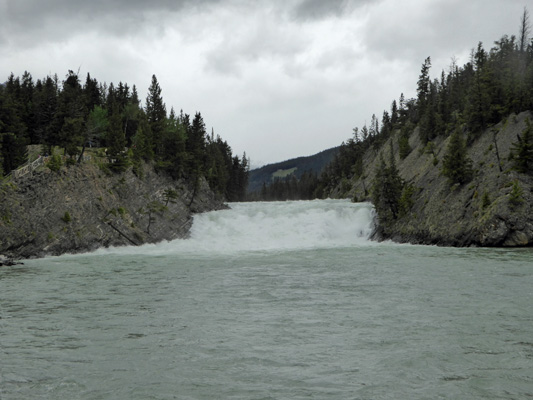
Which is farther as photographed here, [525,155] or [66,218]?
[525,155]

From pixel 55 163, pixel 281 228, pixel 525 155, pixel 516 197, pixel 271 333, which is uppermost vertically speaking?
pixel 55 163

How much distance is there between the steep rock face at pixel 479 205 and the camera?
127 ft

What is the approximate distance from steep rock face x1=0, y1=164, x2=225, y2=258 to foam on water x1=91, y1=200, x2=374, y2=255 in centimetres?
313

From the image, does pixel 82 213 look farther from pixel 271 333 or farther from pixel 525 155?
pixel 525 155

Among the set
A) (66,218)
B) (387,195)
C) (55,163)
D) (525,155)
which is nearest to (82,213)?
(66,218)

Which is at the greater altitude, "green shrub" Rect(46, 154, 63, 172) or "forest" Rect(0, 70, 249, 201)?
"forest" Rect(0, 70, 249, 201)

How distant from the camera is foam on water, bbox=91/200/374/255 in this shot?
5069 centimetres

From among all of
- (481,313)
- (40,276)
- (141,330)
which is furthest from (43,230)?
(481,313)

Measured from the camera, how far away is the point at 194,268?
1135 inches

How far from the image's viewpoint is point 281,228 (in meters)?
56.2

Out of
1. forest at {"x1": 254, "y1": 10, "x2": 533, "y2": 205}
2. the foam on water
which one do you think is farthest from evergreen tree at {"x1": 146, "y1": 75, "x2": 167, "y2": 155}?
forest at {"x1": 254, "y1": 10, "x2": 533, "y2": 205}

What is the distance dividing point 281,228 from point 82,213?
25082 mm

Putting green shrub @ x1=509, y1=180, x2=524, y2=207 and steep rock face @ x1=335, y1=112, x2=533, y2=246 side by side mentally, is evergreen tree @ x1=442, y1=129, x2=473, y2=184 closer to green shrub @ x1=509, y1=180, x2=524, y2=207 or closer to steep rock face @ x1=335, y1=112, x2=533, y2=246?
steep rock face @ x1=335, y1=112, x2=533, y2=246

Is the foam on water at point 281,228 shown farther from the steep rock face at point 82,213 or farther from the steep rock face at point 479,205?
the steep rock face at point 479,205
